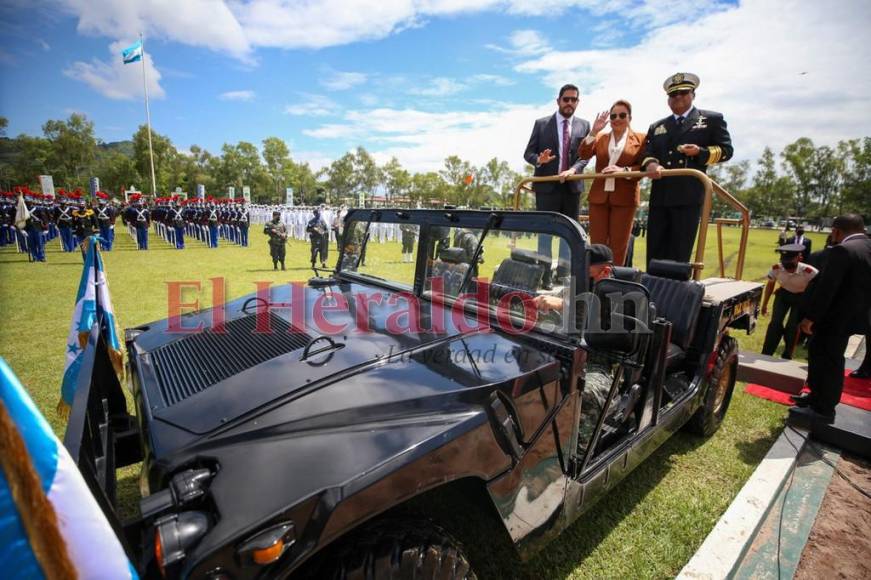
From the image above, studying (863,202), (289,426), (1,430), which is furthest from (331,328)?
(863,202)

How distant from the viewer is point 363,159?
7275cm

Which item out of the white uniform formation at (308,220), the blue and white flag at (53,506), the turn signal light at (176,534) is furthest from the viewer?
the white uniform formation at (308,220)

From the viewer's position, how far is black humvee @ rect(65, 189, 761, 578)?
1.34 meters

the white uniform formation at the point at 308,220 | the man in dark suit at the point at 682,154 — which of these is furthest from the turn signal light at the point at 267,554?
the man in dark suit at the point at 682,154

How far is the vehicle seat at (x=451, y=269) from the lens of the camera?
2.88 metres

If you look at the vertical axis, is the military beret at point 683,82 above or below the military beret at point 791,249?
above

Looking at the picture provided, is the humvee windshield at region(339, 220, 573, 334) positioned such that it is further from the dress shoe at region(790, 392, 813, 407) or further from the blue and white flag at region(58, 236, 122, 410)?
the dress shoe at region(790, 392, 813, 407)

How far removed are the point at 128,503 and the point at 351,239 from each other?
2520mm

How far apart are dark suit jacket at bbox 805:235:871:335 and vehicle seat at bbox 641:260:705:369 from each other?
1144 millimetres

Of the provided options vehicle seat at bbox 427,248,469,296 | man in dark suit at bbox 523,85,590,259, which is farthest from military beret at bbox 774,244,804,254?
vehicle seat at bbox 427,248,469,296

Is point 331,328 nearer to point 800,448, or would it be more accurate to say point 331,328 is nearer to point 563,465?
point 563,465

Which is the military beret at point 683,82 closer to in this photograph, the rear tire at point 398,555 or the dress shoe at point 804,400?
the dress shoe at point 804,400

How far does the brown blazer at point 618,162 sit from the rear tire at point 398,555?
4103 millimetres

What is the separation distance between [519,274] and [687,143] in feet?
11.0
